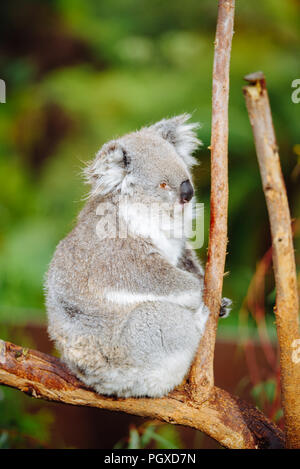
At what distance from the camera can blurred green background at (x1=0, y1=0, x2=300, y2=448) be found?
4348 millimetres

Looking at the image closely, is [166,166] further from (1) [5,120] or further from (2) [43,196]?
(1) [5,120]

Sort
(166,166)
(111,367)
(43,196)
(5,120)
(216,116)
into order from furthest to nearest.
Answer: (5,120) < (43,196) < (166,166) < (111,367) < (216,116)

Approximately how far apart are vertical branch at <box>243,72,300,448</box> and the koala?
0.33 metres

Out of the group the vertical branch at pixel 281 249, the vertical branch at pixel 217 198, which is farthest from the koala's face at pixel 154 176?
the vertical branch at pixel 281 249

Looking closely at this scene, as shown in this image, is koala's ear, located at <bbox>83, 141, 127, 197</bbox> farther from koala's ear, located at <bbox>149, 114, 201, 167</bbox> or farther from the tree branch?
the tree branch

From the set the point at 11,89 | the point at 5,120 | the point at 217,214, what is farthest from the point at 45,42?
the point at 217,214

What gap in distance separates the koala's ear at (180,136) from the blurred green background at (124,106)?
5.56ft

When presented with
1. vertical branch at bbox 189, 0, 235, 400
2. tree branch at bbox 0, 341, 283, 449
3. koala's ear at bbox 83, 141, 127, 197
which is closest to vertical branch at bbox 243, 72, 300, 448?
tree branch at bbox 0, 341, 283, 449

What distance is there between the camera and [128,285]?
72.6 inches

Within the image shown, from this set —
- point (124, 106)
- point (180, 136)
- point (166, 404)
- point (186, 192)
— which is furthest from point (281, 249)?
point (124, 106)

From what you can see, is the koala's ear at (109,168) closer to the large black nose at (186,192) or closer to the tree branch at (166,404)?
the large black nose at (186,192)

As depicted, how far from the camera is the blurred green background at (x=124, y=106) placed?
435cm

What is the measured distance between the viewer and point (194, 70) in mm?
4941
